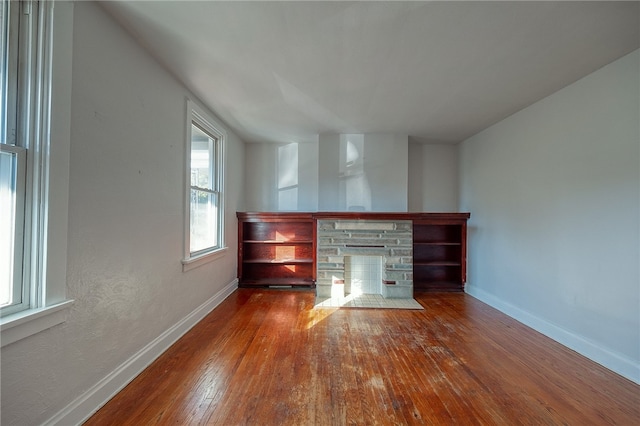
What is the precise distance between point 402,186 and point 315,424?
3.33 metres

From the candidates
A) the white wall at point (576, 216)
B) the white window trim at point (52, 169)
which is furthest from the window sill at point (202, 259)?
the white wall at point (576, 216)

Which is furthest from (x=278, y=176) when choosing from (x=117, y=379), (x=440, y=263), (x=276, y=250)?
(x=117, y=379)

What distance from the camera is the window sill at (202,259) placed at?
8.19 feet

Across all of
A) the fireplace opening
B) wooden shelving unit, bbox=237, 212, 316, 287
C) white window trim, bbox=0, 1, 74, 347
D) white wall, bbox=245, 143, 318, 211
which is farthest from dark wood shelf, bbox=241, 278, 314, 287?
white window trim, bbox=0, 1, 74, 347

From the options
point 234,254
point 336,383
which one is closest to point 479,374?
point 336,383

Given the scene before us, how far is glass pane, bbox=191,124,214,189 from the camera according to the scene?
9.73 ft

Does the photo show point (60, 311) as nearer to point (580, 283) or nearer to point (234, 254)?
point (234, 254)

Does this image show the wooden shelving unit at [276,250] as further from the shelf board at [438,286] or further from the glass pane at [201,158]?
the shelf board at [438,286]

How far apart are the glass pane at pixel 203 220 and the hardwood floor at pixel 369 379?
911mm

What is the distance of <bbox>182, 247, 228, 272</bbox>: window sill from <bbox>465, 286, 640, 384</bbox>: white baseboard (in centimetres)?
365

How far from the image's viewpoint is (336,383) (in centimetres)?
177

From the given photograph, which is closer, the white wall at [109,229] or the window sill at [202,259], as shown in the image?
the white wall at [109,229]

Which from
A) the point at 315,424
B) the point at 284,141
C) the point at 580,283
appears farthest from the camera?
the point at 284,141

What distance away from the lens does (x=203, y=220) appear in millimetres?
3170
